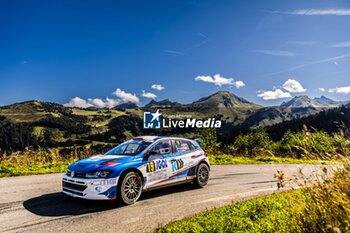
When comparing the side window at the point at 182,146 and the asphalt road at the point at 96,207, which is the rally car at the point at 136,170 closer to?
the side window at the point at 182,146

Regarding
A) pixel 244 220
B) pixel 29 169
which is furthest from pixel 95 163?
pixel 29 169

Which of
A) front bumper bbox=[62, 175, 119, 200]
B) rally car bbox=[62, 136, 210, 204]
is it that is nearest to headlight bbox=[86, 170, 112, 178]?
rally car bbox=[62, 136, 210, 204]

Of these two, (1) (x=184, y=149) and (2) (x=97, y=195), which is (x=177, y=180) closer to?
(1) (x=184, y=149)

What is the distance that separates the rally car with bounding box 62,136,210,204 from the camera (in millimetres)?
7836

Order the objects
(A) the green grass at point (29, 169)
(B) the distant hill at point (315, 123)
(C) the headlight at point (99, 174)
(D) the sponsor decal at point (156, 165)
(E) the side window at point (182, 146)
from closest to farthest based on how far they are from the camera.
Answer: (C) the headlight at point (99, 174) → (D) the sponsor decal at point (156, 165) → (E) the side window at point (182, 146) → (A) the green grass at point (29, 169) → (B) the distant hill at point (315, 123)

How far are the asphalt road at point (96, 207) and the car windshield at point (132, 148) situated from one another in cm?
146

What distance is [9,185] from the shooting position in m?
10.1

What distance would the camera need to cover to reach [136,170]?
8.54 m

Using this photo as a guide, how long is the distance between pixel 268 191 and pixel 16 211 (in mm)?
7832

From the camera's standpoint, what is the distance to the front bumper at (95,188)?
7723mm

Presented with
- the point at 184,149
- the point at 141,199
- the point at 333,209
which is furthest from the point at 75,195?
the point at 333,209

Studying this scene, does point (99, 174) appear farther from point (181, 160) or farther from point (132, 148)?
point (181, 160)

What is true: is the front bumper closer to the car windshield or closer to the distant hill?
the car windshield

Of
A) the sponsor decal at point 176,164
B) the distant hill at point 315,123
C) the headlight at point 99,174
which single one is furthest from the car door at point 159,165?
the distant hill at point 315,123
